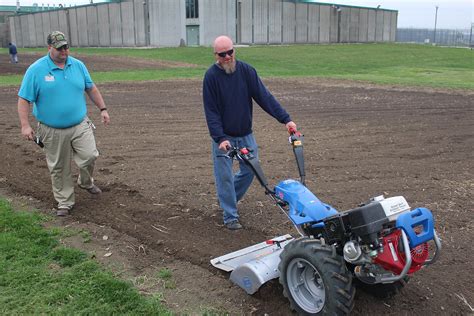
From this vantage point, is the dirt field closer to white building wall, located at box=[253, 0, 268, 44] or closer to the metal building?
the metal building

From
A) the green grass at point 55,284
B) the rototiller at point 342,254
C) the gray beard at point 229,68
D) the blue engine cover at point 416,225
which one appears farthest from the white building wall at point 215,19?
the blue engine cover at point 416,225

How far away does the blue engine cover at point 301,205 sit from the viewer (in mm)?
3891

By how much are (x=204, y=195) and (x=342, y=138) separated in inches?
170

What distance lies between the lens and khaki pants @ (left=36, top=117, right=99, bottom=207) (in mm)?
6070

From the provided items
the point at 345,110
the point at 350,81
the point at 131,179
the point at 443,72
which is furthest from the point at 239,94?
the point at 443,72

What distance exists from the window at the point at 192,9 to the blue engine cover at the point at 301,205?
60.3 m

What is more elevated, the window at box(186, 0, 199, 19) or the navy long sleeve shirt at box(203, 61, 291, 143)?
the window at box(186, 0, 199, 19)

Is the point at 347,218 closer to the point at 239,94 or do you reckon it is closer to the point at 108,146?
the point at 239,94

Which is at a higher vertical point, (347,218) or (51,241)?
(347,218)

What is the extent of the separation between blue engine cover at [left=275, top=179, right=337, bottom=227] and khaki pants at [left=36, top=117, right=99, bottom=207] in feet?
9.75

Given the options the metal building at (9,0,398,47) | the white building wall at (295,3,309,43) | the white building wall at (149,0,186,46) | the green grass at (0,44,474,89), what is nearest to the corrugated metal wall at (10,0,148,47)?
the metal building at (9,0,398,47)

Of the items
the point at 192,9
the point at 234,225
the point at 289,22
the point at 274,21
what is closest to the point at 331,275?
the point at 234,225

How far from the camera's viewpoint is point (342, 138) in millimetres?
10117

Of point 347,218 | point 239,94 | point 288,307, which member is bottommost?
point 288,307
